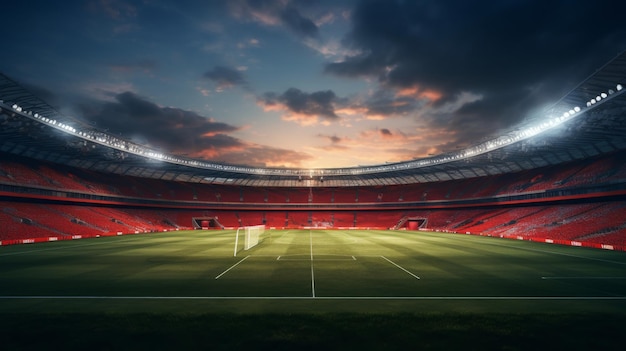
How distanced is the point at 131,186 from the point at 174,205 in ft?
31.7

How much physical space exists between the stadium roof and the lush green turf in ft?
67.8

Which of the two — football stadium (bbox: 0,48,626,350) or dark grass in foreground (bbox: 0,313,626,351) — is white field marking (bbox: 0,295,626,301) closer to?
football stadium (bbox: 0,48,626,350)

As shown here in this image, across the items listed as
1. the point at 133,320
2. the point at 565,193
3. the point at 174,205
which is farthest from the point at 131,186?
the point at 565,193

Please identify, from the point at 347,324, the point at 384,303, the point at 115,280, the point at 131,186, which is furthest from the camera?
the point at 131,186

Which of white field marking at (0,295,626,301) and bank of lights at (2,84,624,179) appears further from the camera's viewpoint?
bank of lights at (2,84,624,179)

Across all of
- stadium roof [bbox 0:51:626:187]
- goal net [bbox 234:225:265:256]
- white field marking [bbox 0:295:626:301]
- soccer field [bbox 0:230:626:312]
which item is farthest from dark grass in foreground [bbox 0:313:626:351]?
stadium roof [bbox 0:51:626:187]

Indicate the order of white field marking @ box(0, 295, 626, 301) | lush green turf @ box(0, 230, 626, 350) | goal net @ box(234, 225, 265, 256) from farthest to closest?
goal net @ box(234, 225, 265, 256), white field marking @ box(0, 295, 626, 301), lush green turf @ box(0, 230, 626, 350)

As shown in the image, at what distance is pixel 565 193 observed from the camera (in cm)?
4697

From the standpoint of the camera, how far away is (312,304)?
1157cm

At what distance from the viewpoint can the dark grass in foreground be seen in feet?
25.8

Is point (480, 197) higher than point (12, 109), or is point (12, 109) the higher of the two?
point (12, 109)

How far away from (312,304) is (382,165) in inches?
2690

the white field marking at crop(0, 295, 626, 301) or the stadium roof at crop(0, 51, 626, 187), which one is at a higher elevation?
the stadium roof at crop(0, 51, 626, 187)

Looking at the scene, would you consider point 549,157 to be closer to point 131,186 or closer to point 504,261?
point 504,261
